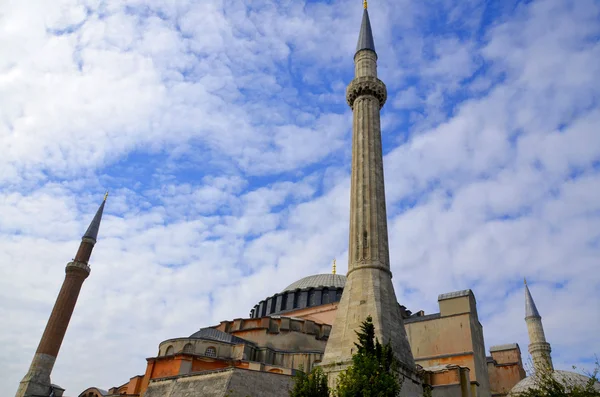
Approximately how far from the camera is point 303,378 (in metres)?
9.05

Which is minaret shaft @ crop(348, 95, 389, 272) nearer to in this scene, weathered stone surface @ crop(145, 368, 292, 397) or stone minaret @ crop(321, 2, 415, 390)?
stone minaret @ crop(321, 2, 415, 390)

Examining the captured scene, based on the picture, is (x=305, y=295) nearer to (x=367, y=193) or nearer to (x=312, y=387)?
(x=367, y=193)

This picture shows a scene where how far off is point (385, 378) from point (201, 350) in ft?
30.4

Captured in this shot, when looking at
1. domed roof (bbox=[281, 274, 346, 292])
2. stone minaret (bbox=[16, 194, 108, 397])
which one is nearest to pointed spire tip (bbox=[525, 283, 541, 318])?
domed roof (bbox=[281, 274, 346, 292])

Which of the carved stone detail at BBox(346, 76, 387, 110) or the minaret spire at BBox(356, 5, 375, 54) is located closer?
the carved stone detail at BBox(346, 76, 387, 110)

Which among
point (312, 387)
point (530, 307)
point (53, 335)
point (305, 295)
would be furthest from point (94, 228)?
point (530, 307)

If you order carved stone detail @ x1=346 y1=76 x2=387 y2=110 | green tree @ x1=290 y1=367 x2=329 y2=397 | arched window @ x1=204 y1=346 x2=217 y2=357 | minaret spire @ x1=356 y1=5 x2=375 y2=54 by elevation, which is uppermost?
minaret spire @ x1=356 y1=5 x2=375 y2=54

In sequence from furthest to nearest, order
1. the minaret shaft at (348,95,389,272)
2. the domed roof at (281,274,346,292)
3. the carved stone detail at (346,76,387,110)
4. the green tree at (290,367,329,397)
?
the domed roof at (281,274,346,292) < the carved stone detail at (346,76,387,110) < the minaret shaft at (348,95,389,272) < the green tree at (290,367,329,397)

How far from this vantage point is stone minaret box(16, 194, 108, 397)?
21566 mm

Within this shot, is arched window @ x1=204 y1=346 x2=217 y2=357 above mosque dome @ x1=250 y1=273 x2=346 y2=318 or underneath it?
underneath

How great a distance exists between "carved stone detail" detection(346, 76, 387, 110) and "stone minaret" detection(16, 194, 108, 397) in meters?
16.3

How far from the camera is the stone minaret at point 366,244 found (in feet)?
37.2

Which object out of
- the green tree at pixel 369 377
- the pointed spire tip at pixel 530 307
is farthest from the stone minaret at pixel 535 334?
the green tree at pixel 369 377

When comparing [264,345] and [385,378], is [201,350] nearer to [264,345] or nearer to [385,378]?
[264,345]
